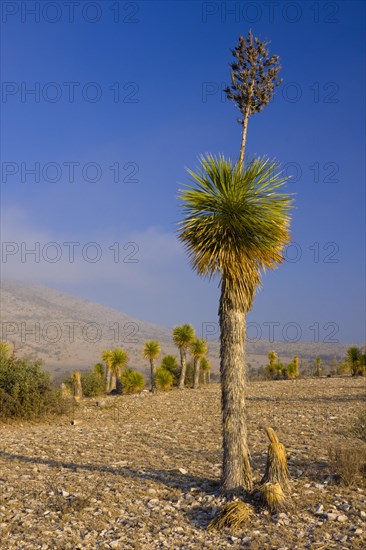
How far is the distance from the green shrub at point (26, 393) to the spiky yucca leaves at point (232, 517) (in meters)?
11.2

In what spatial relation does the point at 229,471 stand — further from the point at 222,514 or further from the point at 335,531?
the point at 335,531

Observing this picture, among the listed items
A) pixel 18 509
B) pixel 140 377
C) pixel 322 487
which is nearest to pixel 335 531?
pixel 322 487

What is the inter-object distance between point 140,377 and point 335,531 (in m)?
24.0

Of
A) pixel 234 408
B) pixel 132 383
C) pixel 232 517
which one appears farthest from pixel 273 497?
pixel 132 383

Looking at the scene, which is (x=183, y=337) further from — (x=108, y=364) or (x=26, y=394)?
(x=26, y=394)

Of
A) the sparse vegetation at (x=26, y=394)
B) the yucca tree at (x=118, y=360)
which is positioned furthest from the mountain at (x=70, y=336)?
the sparse vegetation at (x=26, y=394)

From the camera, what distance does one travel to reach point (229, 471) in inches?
346

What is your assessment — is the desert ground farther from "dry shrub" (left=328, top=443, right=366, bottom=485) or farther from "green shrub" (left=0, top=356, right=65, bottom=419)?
"green shrub" (left=0, top=356, right=65, bottom=419)

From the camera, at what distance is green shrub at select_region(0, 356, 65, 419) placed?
1745cm

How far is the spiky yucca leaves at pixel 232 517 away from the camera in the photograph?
779cm

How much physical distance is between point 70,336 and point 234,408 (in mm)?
106902

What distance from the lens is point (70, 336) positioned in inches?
4419

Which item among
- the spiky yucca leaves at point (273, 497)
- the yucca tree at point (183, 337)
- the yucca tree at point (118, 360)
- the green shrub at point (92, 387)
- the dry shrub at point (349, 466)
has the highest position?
the yucca tree at point (183, 337)

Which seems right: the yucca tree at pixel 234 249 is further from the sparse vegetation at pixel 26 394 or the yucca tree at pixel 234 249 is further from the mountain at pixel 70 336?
the mountain at pixel 70 336
